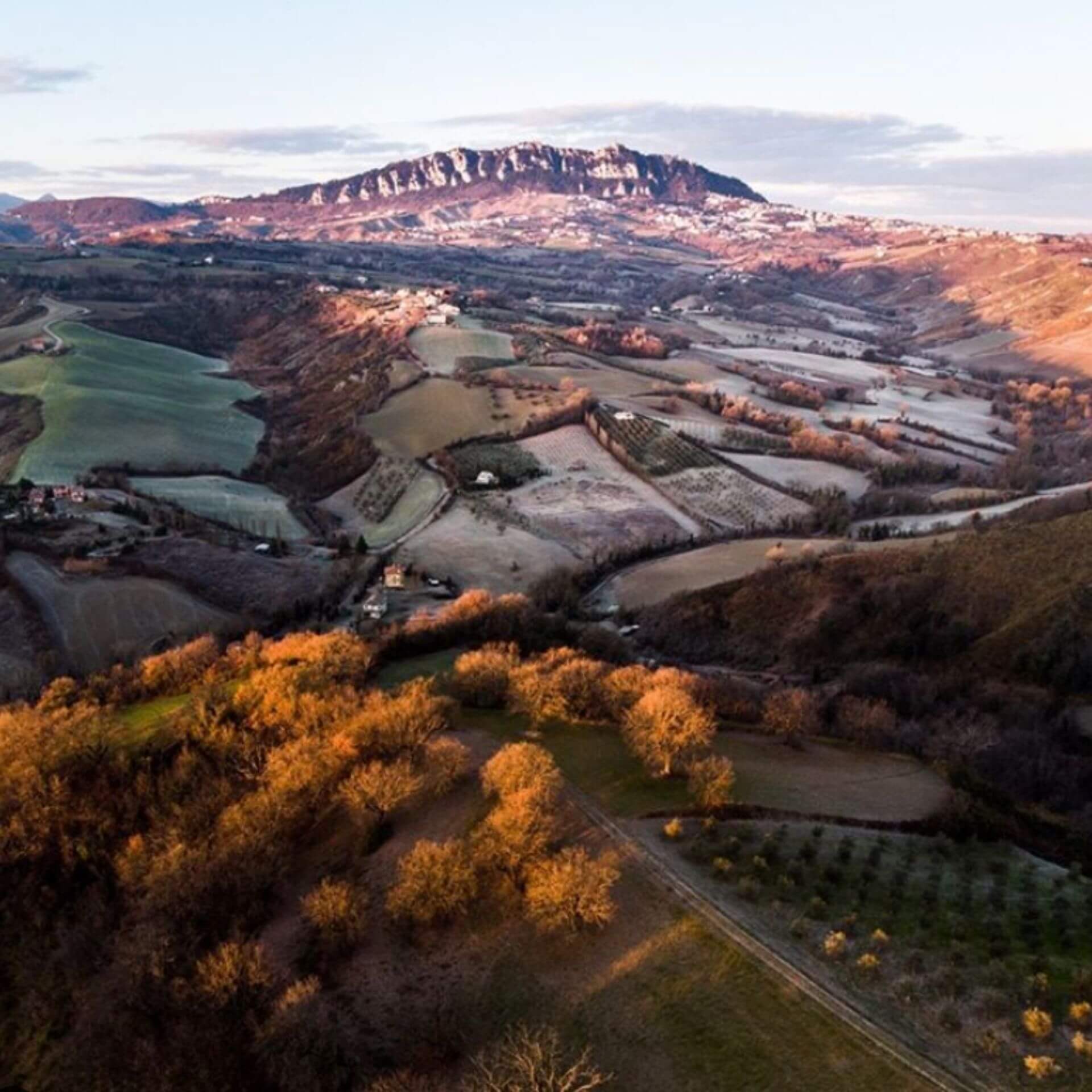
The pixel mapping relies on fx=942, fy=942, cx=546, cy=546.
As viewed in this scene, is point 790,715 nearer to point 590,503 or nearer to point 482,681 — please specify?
point 482,681

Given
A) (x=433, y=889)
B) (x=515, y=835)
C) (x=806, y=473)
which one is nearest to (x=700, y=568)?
(x=806, y=473)

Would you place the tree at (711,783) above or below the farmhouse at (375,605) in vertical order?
above

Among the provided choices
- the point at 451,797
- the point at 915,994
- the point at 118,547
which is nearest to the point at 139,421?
the point at 118,547

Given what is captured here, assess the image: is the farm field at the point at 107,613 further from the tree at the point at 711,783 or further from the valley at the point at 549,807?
the tree at the point at 711,783

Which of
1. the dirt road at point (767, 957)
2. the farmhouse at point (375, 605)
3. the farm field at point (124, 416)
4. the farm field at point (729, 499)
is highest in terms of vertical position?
the dirt road at point (767, 957)

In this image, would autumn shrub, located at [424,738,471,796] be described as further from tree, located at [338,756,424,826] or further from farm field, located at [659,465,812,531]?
farm field, located at [659,465,812,531]

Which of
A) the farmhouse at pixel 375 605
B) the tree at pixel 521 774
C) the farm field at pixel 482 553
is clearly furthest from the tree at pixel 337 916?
the farm field at pixel 482 553

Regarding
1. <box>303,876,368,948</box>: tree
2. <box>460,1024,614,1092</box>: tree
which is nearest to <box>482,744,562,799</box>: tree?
<box>303,876,368,948</box>: tree

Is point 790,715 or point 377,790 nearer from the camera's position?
point 377,790
